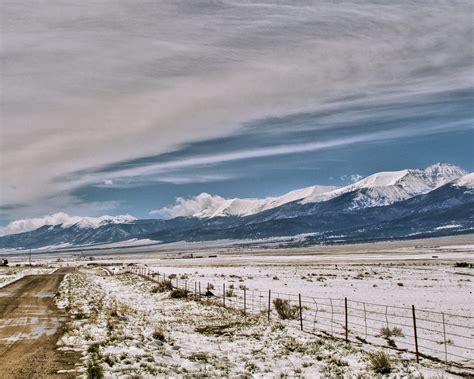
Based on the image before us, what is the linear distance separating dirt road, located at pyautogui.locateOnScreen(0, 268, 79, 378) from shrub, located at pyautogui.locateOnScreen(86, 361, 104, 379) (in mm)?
505

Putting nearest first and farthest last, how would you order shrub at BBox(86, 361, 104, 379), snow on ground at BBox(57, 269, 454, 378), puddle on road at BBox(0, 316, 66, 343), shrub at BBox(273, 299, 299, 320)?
shrub at BBox(86, 361, 104, 379), snow on ground at BBox(57, 269, 454, 378), puddle on road at BBox(0, 316, 66, 343), shrub at BBox(273, 299, 299, 320)

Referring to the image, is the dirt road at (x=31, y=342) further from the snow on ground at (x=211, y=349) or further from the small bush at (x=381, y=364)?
the small bush at (x=381, y=364)

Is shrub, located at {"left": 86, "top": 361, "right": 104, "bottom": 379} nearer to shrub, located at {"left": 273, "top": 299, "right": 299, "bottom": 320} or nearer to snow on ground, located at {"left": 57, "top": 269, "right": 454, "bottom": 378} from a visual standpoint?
snow on ground, located at {"left": 57, "top": 269, "right": 454, "bottom": 378}

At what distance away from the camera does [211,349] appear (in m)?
17.9

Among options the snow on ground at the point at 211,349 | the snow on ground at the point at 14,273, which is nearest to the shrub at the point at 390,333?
the snow on ground at the point at 211,349

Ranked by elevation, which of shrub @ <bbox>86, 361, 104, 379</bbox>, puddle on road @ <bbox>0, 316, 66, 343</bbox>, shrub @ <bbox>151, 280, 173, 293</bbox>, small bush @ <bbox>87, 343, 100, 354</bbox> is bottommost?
shrub @ <bbox>151, 280, 173, 293</bbox>

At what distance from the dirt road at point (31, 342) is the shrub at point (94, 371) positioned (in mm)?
505

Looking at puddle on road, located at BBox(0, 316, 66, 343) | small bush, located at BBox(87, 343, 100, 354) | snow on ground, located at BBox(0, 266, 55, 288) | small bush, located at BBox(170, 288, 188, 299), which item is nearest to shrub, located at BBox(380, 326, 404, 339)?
small bush, located at BBox(87, 343, 100, 354)

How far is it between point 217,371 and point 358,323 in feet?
40.8

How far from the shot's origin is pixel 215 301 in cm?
3391

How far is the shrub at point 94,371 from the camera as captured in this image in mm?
13109

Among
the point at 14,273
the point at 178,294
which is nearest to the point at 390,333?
the point at 178,294

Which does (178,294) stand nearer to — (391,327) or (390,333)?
(391,327)

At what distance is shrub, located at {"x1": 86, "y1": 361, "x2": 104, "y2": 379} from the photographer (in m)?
13.1
